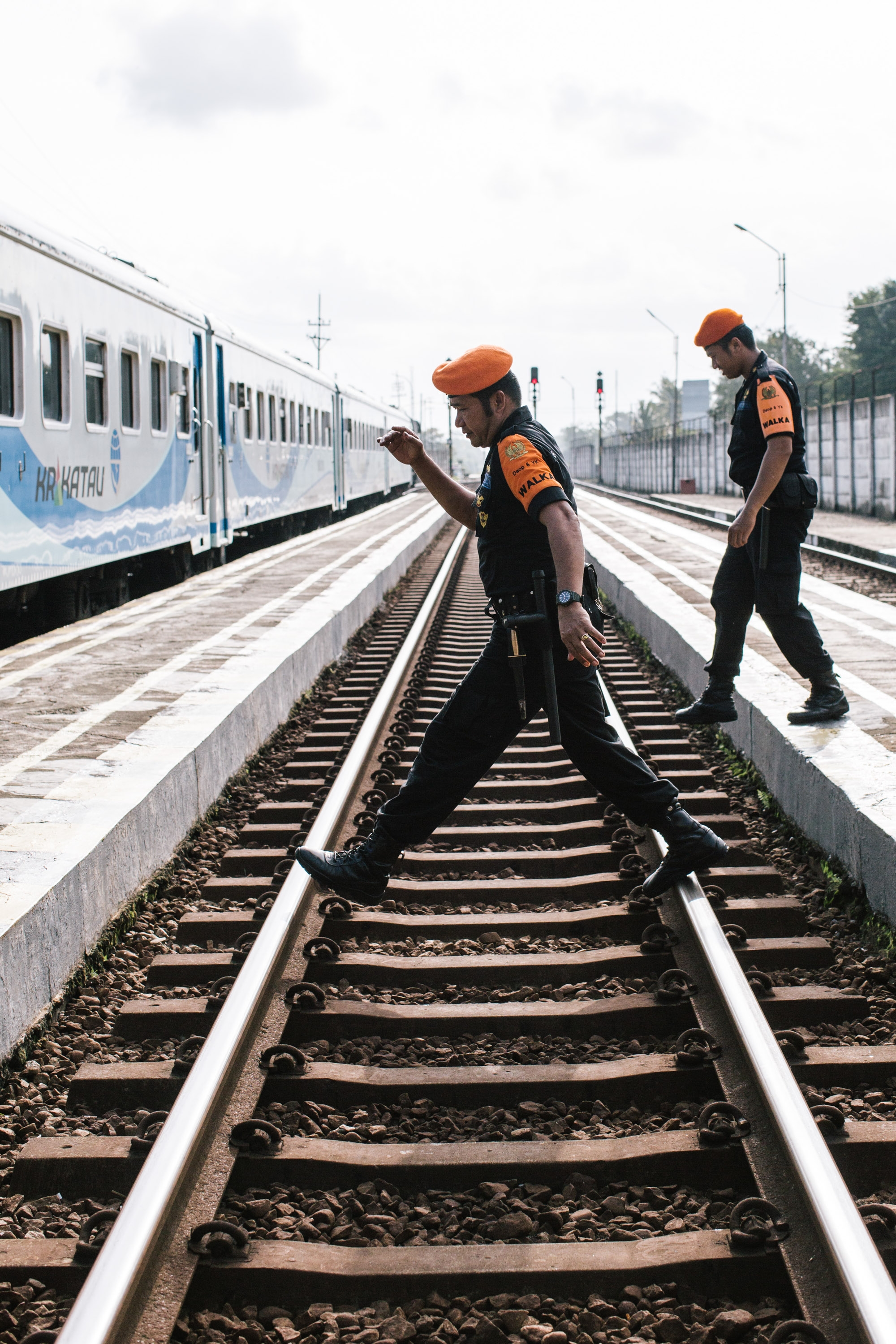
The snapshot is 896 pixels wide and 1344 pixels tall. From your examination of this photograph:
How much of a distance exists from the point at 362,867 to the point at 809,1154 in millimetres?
2032

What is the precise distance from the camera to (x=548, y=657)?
13.9 ft

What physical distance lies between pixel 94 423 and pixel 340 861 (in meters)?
8.17

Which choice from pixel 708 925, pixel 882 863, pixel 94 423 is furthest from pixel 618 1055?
pixel 94 423

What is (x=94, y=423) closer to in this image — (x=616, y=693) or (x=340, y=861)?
(x=616, y=693)

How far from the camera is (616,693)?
29.9 feet

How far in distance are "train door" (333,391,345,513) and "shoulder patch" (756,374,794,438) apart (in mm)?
24420

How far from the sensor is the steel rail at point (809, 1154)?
2410 mm

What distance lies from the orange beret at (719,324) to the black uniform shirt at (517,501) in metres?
2.14

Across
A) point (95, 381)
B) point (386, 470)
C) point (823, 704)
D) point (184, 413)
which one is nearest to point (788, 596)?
point (823, 704)

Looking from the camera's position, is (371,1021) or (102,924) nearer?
(371,1021)

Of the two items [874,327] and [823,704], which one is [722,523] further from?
[874,327]

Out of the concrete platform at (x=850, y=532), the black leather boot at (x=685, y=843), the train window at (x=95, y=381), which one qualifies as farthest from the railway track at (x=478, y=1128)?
the concrete platform at (x=850, y=532)

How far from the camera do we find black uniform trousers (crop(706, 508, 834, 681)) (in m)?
6.37

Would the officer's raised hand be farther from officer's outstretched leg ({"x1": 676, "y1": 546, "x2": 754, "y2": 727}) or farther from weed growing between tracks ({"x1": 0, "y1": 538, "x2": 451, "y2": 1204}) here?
officer's outstretched leg ({"x1": 676, "y1": 546, "x2": 754, "y2": 727})
